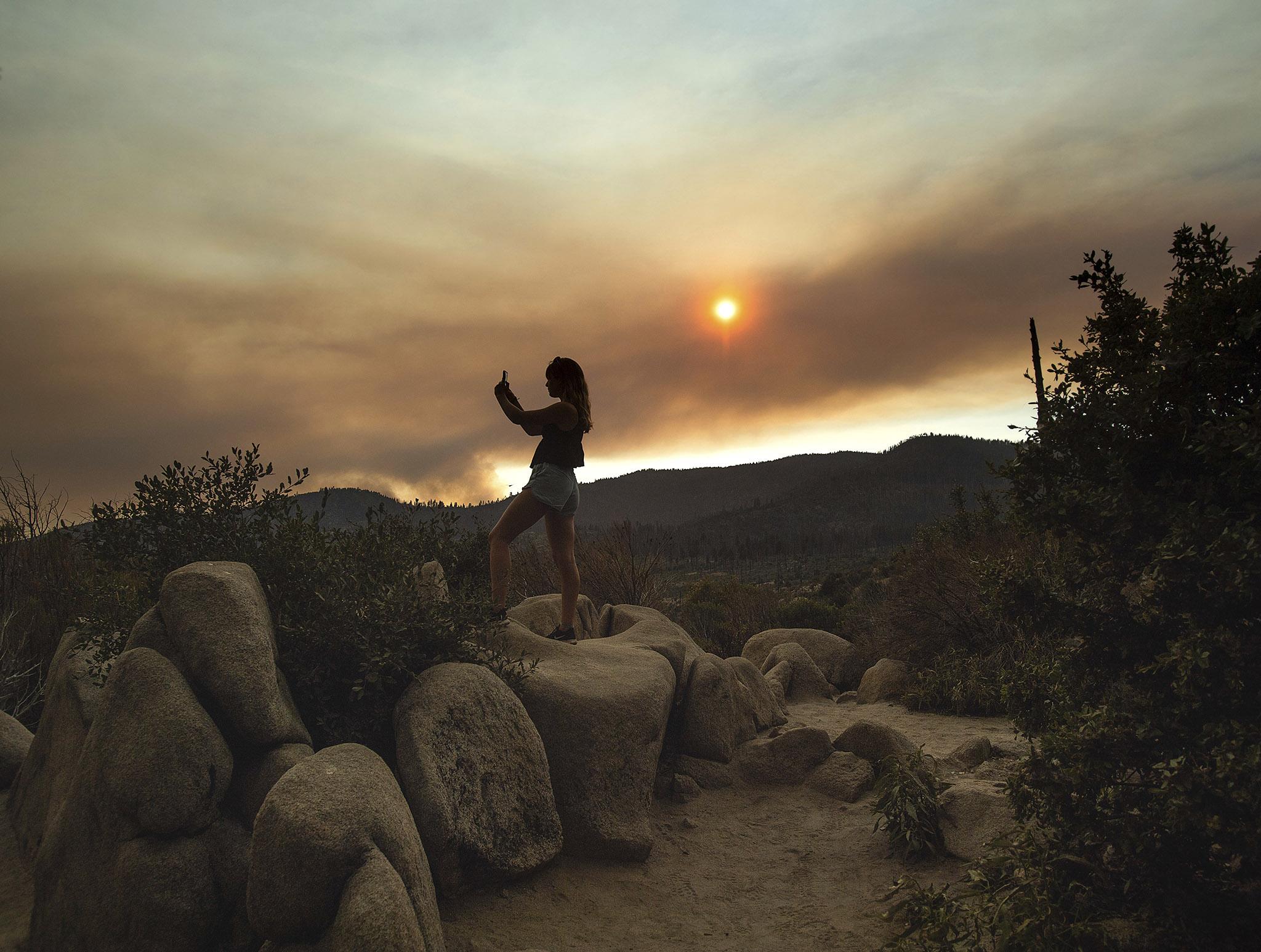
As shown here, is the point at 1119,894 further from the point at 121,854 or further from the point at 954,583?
the point at 954,583

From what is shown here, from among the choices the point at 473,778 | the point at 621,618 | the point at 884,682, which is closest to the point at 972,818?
the point at 473,778

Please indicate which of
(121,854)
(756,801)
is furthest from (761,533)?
(121,854)

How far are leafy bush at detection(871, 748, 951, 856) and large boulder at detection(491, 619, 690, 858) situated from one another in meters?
1.81

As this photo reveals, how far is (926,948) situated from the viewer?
421 centimetres

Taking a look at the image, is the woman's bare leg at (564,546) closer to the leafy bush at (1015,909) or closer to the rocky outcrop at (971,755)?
the leafy bush at (1015,909)

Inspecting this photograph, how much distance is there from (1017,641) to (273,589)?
9.84 meters

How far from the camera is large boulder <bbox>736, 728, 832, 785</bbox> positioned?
7.88 meters

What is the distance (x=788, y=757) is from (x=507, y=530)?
3606 millimetres

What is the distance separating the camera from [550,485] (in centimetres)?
704

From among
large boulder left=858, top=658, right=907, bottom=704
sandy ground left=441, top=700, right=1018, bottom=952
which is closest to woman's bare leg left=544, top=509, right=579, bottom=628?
sandy ground left=441, top=700, right=1018, bottom=952

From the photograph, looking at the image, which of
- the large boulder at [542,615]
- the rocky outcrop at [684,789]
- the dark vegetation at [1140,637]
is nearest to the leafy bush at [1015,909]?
the dark vegetation at [1140,637]

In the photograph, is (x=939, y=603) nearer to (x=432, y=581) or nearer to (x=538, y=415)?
(x=538, y=415)

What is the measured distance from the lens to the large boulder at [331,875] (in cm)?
348

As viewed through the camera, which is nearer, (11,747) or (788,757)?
(11,747)
